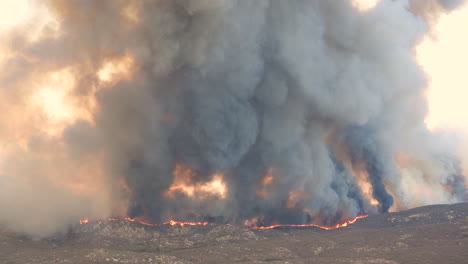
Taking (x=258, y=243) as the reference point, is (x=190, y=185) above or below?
above

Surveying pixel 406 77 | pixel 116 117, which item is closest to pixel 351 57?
pixel 406 77

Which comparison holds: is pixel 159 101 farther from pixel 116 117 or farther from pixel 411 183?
pixel 411 183

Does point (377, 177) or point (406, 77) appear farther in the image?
point (406, 77)

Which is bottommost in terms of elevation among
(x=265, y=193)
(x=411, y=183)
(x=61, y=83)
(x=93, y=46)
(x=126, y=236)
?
(x=126, y=236)

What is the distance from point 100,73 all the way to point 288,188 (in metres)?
40.9

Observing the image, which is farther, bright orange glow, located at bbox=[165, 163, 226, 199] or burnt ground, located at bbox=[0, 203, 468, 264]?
bright orange glow, located at bbox=[165, 163, 226, 199]

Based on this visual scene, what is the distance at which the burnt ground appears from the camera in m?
61.0

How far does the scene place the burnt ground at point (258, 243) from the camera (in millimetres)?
61031

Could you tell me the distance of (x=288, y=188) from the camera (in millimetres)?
96812

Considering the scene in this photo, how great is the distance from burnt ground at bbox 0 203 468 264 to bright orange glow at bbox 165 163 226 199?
9.85 metres

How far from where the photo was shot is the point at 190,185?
298 ft

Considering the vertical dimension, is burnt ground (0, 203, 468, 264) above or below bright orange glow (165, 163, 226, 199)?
below

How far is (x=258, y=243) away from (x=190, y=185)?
22.1 metres

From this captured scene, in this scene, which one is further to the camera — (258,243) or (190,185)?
(190,185)
